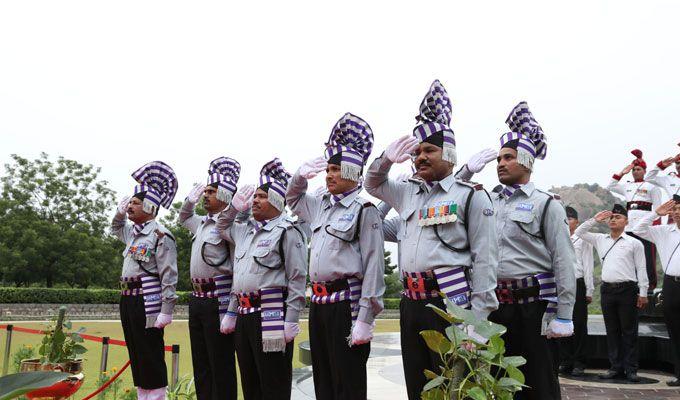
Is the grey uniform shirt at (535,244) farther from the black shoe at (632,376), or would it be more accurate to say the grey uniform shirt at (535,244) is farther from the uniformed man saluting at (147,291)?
the black shoe at (632,376)

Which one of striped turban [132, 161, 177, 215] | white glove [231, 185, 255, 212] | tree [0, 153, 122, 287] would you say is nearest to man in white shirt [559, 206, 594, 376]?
white glove [231, 185, 255, 212]

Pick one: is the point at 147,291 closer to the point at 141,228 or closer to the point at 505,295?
the point at 141,228

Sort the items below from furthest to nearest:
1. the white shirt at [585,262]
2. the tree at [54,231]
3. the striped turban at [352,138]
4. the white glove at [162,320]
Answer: the tree at [54,231] < the white shirt at [585,262] < the white glove at [162,320] < the striped turban at [352,138]

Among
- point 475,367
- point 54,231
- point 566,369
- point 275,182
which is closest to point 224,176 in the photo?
point 275,182

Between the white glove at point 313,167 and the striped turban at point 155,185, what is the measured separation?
8.96ft

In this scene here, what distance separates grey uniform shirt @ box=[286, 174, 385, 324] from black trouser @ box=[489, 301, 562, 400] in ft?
2.43

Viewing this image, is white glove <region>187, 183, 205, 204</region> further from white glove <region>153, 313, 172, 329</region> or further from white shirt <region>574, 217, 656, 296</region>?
white shirt <region>574, 217, 656, 296</region>

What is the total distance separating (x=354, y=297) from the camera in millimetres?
4004

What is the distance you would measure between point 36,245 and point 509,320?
Answer: 26.5 m

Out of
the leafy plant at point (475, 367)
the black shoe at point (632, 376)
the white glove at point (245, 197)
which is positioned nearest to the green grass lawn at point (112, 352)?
the white glove at point (245, 197)

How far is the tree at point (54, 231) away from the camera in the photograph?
88.3 ft

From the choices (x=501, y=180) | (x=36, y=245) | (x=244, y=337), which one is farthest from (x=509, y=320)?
(x=36, y=245)

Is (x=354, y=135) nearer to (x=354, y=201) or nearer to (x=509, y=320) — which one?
(x=354, y=201)

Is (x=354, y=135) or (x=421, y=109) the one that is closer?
(x=421, y=109)
